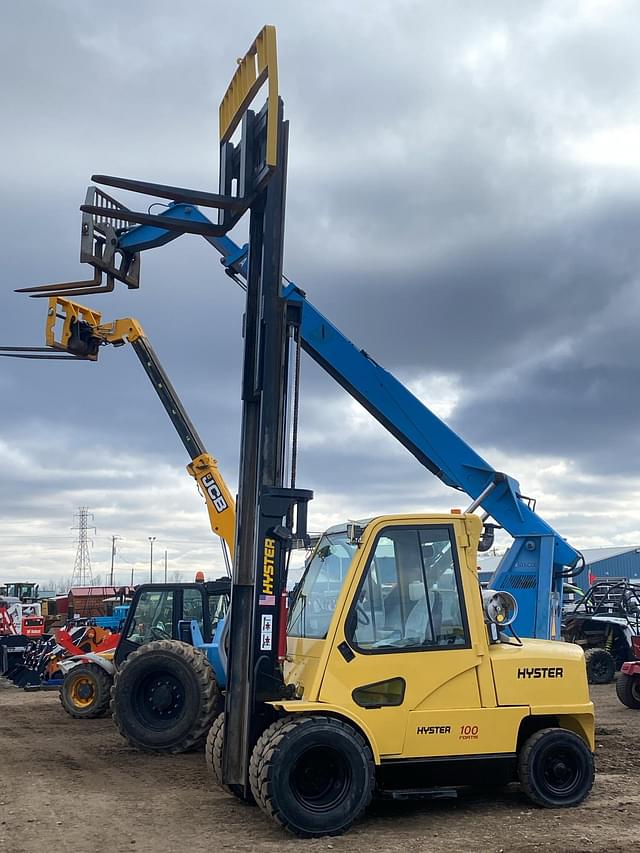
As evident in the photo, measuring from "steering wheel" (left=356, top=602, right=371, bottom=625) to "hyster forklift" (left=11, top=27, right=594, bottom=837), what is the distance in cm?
3

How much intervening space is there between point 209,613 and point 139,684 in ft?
7.28

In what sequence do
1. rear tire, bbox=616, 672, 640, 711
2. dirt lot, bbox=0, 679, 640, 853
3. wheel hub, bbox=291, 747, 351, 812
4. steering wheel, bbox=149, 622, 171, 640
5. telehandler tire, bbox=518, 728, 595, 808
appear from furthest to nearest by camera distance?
rear tire, bbox=616, 672, 640, 711, steering wheel, bbox=149, 622, 171, 640, telehandler tire, bbox=518, 728, 595, 808, wheel hub, bbox=291, 747, 351, 812, dirt lot, bbox=0, 679, 640, 853

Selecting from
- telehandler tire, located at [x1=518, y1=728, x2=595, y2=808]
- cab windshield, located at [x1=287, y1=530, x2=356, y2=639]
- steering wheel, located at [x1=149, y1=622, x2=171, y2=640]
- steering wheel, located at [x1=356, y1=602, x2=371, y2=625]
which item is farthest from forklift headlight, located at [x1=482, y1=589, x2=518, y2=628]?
steering wheel, located at [x1=149, y1=622, x2=171, y2=640]

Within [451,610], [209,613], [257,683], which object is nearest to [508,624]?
[451,610]

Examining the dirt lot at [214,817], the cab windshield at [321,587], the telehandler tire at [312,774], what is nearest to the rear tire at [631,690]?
the dirt lot at [214,817]

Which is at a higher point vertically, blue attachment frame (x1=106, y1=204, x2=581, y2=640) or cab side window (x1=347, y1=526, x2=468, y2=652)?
blue attachment frame (x1=106, y1=204, x2=581, y2=640)

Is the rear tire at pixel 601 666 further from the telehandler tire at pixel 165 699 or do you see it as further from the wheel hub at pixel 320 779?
the wheel hub at pixel 320 779

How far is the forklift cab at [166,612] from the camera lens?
1362 centimetres

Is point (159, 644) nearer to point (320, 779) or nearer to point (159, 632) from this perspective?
point (159, 632)

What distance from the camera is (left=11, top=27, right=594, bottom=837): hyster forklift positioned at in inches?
274

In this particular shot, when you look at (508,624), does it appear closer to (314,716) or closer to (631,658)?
(314,716)

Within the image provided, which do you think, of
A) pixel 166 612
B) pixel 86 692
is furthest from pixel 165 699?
pixel 86 692

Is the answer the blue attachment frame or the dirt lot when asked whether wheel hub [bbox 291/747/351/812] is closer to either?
the dirt lot

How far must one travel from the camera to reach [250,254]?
830cm
